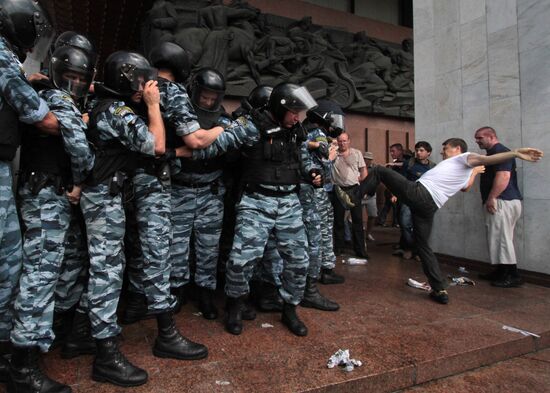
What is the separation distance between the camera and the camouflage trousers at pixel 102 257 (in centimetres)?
196

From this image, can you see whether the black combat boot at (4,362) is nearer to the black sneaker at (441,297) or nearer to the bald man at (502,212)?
the black sneaker at (441,297)

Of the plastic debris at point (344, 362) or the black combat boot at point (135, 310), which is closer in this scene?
the plastic debris at point (344, 362)

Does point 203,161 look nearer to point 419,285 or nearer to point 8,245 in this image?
point 8,245

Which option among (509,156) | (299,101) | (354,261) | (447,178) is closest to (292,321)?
(299,101)

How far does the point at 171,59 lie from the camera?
2.54m

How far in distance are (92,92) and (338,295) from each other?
277 centimetres

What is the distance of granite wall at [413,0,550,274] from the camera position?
4.27 metres

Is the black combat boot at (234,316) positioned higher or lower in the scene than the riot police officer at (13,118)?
lower

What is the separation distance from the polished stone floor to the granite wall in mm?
1287

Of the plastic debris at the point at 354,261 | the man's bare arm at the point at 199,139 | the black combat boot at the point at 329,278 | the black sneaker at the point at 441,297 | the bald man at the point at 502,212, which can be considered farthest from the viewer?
the plastic debris at the point at 354,261

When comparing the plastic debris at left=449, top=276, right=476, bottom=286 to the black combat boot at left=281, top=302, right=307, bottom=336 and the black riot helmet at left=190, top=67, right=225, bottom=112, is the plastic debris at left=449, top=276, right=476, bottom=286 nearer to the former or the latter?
the black combat boot at left=281, top=302, right=307, bottom=336

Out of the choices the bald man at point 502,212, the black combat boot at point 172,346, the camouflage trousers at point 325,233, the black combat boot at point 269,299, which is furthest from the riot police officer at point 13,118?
the bald man at point 502,212

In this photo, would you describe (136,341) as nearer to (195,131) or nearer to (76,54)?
(195,131)

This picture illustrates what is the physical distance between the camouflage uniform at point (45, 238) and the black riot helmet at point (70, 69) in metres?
0.11
